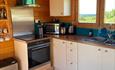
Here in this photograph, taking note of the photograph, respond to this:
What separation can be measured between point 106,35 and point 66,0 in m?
1.14

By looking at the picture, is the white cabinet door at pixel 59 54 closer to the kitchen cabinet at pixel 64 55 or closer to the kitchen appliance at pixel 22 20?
the kitchen cabinet at pixel 64 55

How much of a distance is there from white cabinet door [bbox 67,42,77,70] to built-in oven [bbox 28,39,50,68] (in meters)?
0.51

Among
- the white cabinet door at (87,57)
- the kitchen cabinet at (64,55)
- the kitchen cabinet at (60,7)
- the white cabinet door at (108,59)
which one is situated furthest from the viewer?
the kitchen cabinet at (60,7)

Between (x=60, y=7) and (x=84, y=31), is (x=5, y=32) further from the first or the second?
(x=84, y=31)

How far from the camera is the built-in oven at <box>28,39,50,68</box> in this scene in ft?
8.88

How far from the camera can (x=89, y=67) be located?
8.07ft

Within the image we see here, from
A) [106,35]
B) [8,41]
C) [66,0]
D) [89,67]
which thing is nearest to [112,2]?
[106,35]

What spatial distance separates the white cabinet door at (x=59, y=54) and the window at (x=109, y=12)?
3.21ft

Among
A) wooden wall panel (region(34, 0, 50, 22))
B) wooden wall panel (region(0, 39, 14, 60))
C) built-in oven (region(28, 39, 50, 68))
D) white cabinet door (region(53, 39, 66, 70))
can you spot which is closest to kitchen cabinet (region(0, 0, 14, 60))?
wooden wall panel (region(0, 39, 14, 60))

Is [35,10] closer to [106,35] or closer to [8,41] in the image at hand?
[8,41]

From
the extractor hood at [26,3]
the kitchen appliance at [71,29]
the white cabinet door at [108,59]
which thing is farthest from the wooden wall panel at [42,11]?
the white cabinet door at [108,59]

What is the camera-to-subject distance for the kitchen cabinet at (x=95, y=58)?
2.16 m

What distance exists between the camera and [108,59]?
2.18 m

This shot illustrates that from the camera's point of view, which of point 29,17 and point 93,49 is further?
point 29,17
